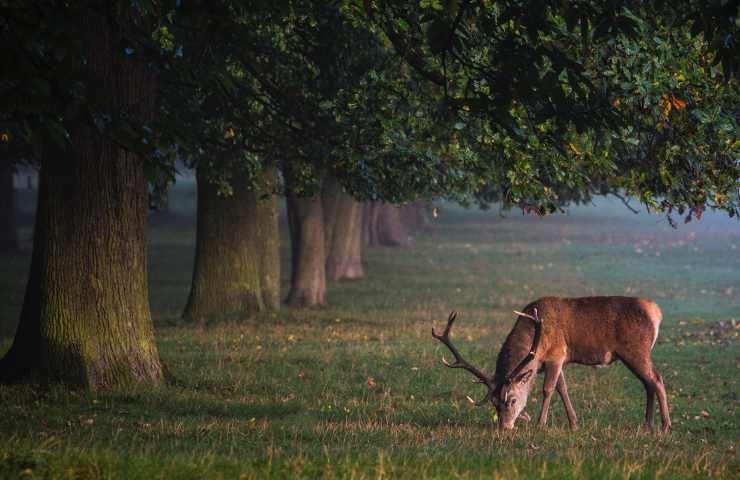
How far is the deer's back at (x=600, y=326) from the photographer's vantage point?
45.2 feet

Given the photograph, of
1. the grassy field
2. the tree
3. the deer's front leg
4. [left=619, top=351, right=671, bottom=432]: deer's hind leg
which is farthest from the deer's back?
the tree

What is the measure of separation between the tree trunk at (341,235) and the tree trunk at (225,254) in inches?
373

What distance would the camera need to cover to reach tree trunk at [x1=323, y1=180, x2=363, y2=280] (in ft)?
122

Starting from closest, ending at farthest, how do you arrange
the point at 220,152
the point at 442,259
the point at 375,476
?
1. the point at 375,476
2. the point at 220,152
3. the point at 442,259

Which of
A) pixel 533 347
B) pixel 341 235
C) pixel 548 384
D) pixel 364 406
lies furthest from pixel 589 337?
pixel 341 235

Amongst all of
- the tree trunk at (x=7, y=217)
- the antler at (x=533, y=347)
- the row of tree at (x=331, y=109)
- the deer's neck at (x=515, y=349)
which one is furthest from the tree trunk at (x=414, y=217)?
the antler at (x=533, y=347)

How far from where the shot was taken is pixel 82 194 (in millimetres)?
13844

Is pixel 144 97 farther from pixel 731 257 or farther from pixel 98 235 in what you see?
pixel 731 257

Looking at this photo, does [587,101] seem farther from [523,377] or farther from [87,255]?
[87,255]

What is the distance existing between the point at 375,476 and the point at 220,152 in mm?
12753

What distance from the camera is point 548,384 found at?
13.4 metres

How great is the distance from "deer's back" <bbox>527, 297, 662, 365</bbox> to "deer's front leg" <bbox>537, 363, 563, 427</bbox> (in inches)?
11.0

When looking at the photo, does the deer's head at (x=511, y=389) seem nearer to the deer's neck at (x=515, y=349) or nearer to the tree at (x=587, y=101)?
the deer's neck at (x=515, y=349)

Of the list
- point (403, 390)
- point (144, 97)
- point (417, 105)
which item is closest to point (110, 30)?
point (144, 97)
